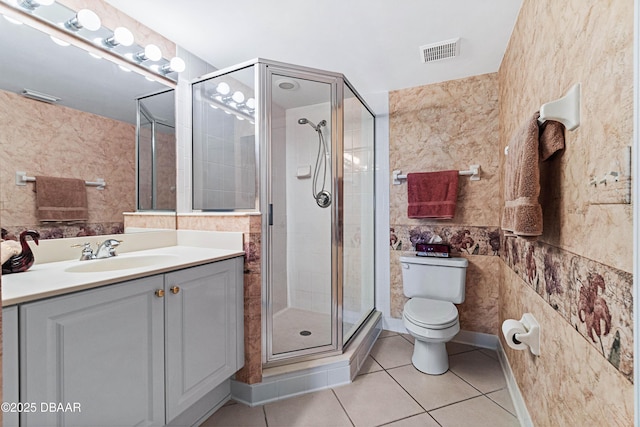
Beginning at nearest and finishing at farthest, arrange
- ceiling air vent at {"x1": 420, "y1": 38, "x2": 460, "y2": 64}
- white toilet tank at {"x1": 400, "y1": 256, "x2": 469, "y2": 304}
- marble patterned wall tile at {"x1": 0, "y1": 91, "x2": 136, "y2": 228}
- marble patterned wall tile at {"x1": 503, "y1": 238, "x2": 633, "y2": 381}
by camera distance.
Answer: marble patterned wall tile at {"x1": 503, "y1": 238, "x2": 633, "y2": 381} < marble patterned wall tile at {"x1": 0, "y1": 91, "x2": 136, "y2": 228} < ceiling air vent at {"x1": 420, "y1": 38, "x2": 460, "y2": 64} < white toilet tank at {"x1": 400, "y1": 256, "x2": 469, "y2": 304}

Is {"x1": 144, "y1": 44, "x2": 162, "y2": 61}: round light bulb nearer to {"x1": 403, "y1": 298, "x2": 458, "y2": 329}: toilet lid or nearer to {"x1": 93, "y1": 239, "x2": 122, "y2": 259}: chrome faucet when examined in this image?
{"x1": 93, "y1": 239, "x2": 122, "y2": 259}: chrome faucet

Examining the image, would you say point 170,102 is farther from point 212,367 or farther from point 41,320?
point 212,367

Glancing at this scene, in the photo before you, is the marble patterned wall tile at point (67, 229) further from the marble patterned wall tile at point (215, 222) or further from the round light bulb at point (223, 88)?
the round light bulb at point (223, 88)

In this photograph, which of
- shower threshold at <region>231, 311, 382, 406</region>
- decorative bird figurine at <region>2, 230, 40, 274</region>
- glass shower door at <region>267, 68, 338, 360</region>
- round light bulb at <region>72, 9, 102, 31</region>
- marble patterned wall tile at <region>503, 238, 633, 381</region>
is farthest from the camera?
glass shower door at <region>267, 68, 338, 360</region>

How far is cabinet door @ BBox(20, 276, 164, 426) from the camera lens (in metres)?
0.84

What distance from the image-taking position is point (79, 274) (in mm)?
1091

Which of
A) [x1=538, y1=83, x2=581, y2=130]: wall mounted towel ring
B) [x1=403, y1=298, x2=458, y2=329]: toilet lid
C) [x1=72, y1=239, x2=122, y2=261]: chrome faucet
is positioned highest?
[x1=538, y1=83, x2=581, y2=130]: wall mounted towel ring

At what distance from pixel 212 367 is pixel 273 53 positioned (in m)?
2.07

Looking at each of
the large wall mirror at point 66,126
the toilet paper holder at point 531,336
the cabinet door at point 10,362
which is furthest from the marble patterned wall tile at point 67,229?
the toilet paper holder at point 531,336

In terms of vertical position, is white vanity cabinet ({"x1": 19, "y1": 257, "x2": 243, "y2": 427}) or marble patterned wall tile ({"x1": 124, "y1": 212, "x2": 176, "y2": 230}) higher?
marble patterned wall tile ({"x1": 124, "y1": 212, "x2": 176, "y2": 230})

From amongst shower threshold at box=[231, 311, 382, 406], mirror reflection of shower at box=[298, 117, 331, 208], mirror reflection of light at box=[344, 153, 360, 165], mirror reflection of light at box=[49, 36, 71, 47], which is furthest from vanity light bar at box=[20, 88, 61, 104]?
shower threshold at box=[231, 311, 382, 406]

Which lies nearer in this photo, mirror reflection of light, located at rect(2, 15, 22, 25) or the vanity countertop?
the vanity countertop

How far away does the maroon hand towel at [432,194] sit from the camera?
90.8 inches

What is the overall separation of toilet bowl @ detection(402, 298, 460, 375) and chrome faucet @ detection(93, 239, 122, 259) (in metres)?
1.86
